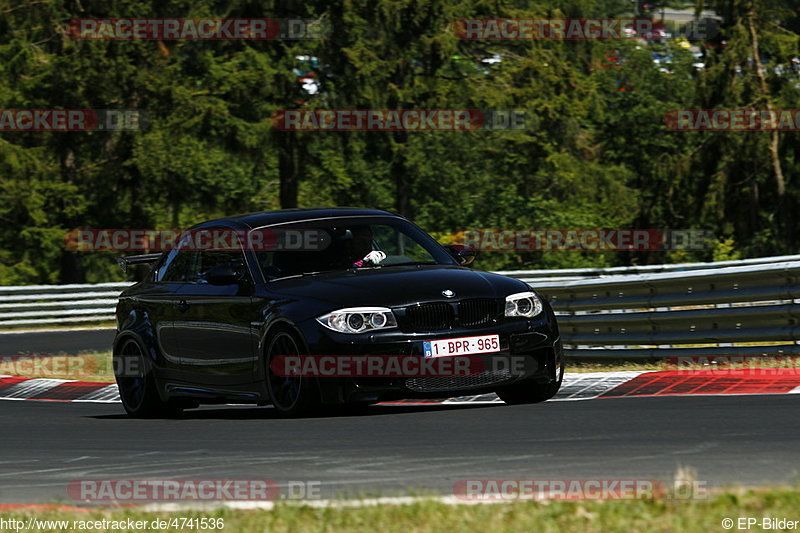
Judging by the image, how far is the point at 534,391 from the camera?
10055 mm

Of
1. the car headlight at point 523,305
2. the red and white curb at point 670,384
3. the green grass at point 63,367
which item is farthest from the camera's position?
the green grass at point 63,367

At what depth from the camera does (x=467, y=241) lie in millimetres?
43406

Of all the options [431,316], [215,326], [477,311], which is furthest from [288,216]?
[477,311]

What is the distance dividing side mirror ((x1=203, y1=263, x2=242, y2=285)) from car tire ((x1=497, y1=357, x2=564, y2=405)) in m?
2.07

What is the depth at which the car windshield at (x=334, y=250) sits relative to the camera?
33.6 ft

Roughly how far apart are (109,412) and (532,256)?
124ft

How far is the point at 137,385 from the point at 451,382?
3.51 meters

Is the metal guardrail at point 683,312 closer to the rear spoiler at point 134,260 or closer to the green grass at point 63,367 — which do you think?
the rear spoiler at point 134,260

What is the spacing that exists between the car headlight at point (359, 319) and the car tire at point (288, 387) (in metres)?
0.31

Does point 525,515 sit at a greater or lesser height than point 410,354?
greater

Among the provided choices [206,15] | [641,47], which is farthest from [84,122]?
[641,47]

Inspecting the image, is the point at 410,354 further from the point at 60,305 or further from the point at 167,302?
the point at 60,305

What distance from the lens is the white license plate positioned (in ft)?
30.2

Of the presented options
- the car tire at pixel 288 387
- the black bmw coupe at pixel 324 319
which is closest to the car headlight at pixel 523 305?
the black bmw coupe at pixel 324 319
